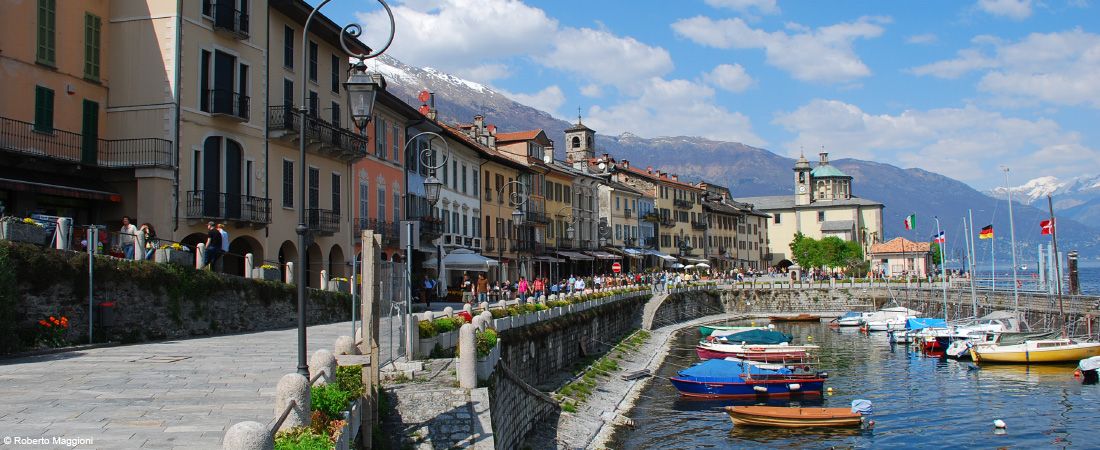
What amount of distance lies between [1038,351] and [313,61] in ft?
→ 120

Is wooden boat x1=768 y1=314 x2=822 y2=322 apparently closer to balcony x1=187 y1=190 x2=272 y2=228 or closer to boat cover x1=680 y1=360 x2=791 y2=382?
boat cover x1=680 y1=360 x2=791 y2=382

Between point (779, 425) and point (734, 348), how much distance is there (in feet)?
56.8

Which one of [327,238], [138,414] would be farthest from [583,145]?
[138,414]

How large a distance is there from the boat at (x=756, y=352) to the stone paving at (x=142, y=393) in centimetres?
2907

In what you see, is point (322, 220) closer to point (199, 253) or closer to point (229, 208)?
point (229, 208)

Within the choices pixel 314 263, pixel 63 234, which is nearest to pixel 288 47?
pixel 314 263

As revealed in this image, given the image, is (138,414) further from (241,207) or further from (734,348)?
(734,348)

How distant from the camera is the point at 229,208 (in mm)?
31172

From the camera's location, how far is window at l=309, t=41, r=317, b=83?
37625 millimetres

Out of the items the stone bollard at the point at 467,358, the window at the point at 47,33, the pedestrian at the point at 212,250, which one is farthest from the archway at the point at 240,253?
the stone bollard at the point at 467,358

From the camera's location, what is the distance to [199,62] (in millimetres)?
30188

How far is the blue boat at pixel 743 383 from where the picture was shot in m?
35.2

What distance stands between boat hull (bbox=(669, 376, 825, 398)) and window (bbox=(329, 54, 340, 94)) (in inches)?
772

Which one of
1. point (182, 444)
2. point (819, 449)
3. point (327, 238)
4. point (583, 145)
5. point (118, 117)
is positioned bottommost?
point (819, 449)
